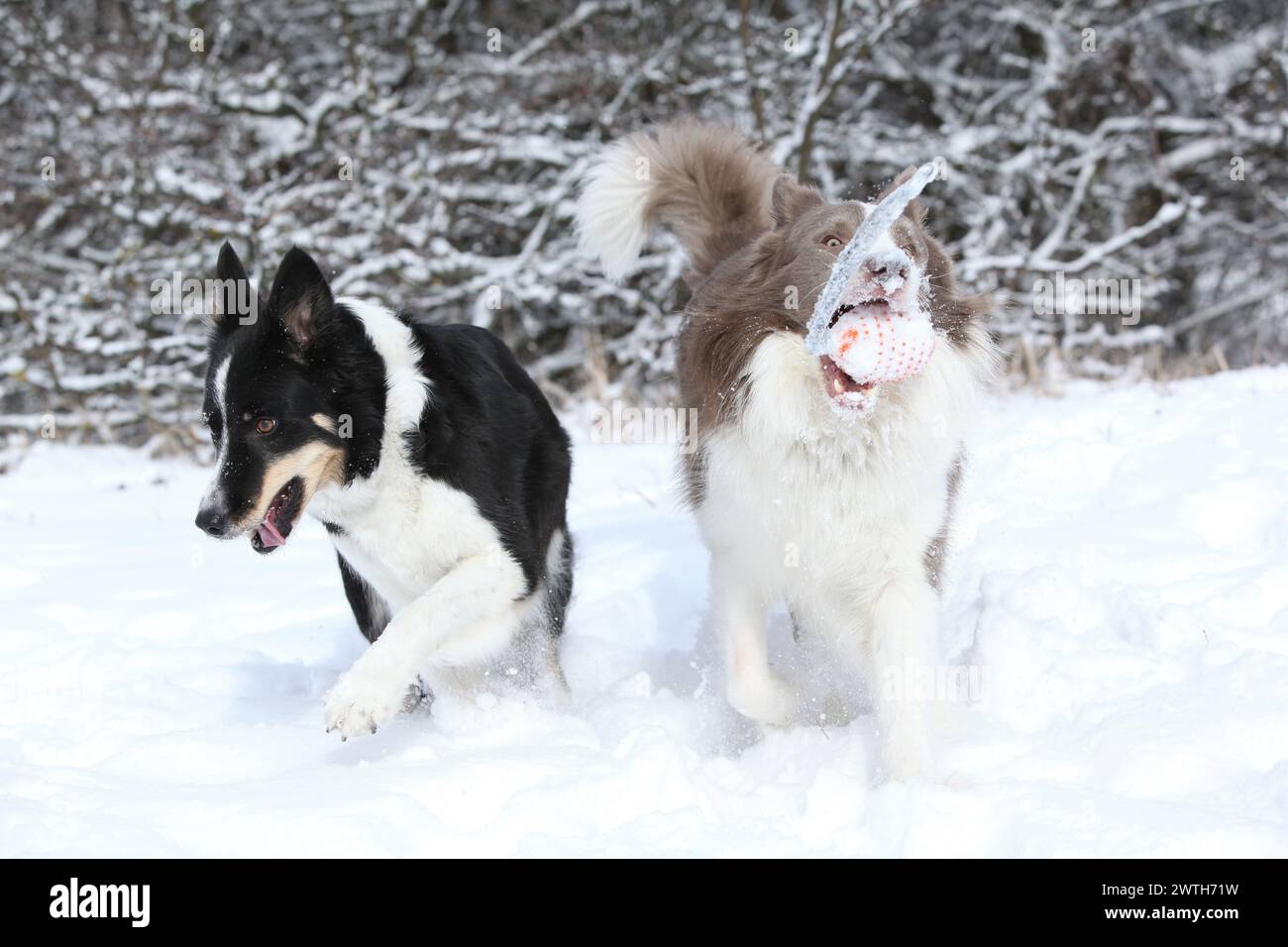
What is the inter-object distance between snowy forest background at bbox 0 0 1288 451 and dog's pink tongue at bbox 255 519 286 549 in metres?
6.02

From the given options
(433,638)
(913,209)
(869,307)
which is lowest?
(433,638)

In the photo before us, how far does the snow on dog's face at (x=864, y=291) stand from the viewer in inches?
115

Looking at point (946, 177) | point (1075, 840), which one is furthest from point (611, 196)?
point (946, 177)

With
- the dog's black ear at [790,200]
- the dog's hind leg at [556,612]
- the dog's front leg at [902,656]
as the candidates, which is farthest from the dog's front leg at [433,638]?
the dog's black ear at [790,200]

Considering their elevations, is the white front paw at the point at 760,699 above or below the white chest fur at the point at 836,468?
below

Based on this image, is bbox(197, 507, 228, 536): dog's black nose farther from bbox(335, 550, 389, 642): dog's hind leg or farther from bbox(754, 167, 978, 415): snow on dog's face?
bbox(754, 167, 978, 415): snow on dog's face

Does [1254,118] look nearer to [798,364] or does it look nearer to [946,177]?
[946,177]

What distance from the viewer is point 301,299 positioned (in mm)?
3215

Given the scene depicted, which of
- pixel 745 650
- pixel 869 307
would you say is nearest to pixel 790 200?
pixel 869 307

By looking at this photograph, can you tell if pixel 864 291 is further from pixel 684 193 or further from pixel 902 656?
pixel 684 193

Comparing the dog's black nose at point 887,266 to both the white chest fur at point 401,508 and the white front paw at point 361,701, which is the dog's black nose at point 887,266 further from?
the white front paw at point 361,701

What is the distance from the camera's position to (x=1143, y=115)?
10625 millimetres

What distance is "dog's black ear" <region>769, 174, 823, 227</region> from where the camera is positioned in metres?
3.49

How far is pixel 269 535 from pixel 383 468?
0.36 m
